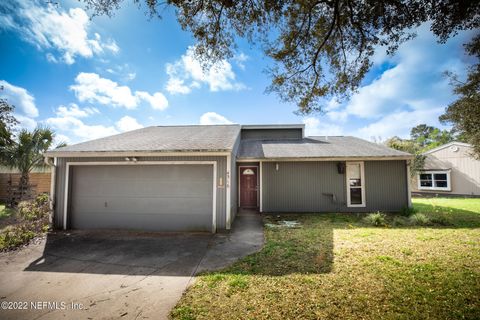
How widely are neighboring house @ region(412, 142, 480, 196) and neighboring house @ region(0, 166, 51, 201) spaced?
2836cm

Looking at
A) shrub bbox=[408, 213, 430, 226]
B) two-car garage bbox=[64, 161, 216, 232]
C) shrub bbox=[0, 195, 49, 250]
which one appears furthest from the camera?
shrub bbox=[408, 213, 430, 226]

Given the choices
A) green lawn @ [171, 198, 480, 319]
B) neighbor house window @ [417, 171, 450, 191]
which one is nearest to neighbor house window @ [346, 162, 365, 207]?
green lawn @ [171, 198, 480, 319]

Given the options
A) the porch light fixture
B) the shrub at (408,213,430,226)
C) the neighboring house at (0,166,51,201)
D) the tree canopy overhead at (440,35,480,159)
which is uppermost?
the tree canopy overhead at (440,35,480,159)

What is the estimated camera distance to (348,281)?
3.53m

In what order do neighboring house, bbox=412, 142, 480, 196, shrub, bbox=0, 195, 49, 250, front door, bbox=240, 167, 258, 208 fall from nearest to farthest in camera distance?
shrub, bbox=0, 195, 49, 250 → front door, bbox=240, 167, 258, 208 → neighboring house, bbox=412, 142, 480, 196

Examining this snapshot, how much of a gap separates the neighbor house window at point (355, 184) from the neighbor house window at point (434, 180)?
43.6ft

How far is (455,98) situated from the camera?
938 centimetres

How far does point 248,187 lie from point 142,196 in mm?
5286

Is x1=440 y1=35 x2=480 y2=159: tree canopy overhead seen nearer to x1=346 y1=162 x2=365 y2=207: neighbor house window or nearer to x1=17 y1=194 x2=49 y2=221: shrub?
x1=346 y1=162 x2=365 y2=207: neighbor house window

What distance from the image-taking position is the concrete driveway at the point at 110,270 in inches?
119

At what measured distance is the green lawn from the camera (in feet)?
9.11

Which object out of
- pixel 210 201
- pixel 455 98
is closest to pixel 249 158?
pixel 210 201

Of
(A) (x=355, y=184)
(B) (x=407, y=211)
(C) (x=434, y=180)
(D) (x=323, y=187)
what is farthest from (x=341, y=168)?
(C) (x=434, y=180)

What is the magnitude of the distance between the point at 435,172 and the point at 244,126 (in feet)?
55.7
